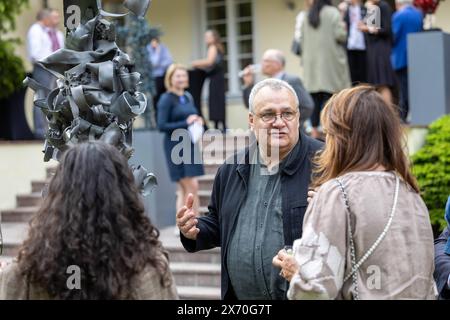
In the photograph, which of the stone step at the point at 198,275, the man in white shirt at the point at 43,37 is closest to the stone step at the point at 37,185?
the man in white shirt at the point at 43,37

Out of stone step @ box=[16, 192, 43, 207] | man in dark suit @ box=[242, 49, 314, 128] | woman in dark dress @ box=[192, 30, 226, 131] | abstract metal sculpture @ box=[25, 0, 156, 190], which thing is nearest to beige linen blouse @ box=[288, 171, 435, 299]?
abstract metal sculpture @ box=[25, 0, 156, 190]

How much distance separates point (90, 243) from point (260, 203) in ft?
5.45

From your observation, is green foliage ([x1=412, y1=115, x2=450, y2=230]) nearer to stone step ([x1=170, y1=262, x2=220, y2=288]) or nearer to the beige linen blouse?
stone step ([x1=170, y1=262, x2=220, y2=288])

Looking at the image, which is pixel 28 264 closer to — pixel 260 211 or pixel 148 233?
pixel 148 233

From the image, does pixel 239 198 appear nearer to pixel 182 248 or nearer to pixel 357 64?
pixel 182 248

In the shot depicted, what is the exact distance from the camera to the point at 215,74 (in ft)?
46.6

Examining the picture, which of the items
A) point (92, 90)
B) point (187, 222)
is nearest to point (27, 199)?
point (92, 90)

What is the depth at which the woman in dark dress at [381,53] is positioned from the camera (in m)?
11.7

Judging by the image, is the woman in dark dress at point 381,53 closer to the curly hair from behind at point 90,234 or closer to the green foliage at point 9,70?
the green foliage at point 9,70

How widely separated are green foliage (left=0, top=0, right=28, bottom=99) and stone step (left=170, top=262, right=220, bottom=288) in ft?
15.9

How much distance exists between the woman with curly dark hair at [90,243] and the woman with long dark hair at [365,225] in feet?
1.87

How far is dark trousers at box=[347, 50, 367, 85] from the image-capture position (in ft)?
40.8
